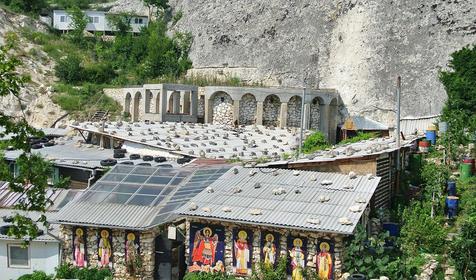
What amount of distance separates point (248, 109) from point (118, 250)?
1046 inches

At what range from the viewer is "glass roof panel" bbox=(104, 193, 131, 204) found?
54.3 feet

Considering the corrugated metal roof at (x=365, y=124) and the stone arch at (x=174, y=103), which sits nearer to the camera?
the stone arch at (x=174, y=103)

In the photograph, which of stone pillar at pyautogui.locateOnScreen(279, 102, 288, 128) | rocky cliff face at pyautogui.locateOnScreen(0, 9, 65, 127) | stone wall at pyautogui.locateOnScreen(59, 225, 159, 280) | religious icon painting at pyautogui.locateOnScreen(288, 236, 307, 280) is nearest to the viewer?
religious icon painting at pyautogui.locateOnScreen(288, 236, 307, 280)

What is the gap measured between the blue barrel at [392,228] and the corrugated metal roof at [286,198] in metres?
1.55

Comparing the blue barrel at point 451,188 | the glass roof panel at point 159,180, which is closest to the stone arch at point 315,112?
the blue barrel at point 451,188

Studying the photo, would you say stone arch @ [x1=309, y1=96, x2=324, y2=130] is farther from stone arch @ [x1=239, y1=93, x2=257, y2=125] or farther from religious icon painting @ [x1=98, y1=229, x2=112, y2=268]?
religious icon painting @ [x1=98, y1=229, x2=112, y2=268]

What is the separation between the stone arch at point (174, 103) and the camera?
41.3 m

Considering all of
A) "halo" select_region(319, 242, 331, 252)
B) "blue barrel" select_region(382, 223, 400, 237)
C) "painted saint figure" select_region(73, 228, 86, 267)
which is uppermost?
"halo" select_region(319, 242, 331, 252)

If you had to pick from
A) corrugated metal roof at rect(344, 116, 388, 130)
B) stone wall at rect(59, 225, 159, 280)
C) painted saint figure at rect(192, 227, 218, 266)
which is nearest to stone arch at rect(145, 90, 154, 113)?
corrugated metal roof at rect(344, 116, 388, 130)

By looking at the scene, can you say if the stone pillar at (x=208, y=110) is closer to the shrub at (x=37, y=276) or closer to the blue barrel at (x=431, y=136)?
the blue barrel at (x=431, y=136)

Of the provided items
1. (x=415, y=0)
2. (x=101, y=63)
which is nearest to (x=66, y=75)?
(x=101, y=63)

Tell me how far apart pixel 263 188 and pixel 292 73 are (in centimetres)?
3278

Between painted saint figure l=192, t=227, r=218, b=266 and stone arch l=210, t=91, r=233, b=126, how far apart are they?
86.4 ft

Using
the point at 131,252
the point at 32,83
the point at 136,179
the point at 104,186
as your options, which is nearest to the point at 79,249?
the point at 131,252
